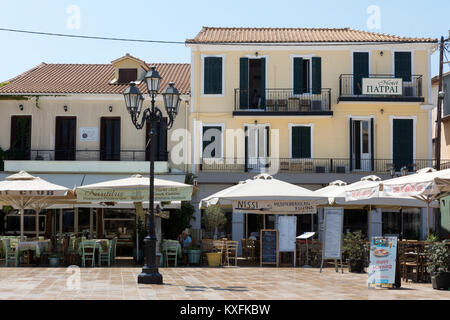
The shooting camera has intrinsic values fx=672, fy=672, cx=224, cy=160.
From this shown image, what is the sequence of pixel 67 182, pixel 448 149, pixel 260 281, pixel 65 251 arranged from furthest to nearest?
pixel 448 149, pixel 67 182, pixel 65 251, pixel 260 281

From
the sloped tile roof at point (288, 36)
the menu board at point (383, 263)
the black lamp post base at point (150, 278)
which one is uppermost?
the sloped tile roof at point (288, 36)

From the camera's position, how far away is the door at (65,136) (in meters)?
28.3

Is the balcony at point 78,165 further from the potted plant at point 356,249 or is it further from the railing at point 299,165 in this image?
the potted plant at point 356,249

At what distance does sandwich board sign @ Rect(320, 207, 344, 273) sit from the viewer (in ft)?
57.0

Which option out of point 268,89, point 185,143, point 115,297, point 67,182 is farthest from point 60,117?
point 115,297

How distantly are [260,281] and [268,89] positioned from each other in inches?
570

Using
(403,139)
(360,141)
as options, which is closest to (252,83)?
(360,141)

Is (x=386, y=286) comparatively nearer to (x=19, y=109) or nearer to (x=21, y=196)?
(x=21, y=196)

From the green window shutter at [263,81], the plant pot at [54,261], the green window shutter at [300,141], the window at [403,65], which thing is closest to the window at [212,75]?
the green window shutter at [263,81]

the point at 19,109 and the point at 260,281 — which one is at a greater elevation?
the point at 19,109

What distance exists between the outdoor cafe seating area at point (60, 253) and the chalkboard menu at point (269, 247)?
4452 millimetres

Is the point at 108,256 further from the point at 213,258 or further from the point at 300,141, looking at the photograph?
the point at 300,141

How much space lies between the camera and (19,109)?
2861cm

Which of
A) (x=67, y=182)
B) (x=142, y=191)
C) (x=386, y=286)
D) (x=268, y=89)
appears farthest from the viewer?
(x=268, y=89)
